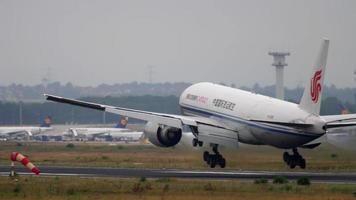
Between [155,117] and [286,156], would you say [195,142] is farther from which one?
[286,156]

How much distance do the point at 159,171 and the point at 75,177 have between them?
7098mm

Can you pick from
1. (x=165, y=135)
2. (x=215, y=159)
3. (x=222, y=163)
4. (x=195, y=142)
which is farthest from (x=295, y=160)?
(x=165, y=135)

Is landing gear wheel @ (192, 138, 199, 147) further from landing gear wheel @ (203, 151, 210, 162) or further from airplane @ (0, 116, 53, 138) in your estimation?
airplane @ (0, 116, 53, 138)

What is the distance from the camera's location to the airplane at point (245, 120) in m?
60.2

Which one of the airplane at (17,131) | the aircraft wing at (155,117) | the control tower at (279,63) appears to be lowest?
the airplane at (17,131)

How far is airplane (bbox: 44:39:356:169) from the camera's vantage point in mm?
60156

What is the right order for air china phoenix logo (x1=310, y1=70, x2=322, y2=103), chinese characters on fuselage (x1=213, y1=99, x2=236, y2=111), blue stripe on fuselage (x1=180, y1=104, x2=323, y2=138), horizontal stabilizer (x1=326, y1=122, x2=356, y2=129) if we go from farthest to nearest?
1. chinese characters on fuselage (x1=213, y1=99, x2=236, y2=111)
2. blue stripe on fuselage (x1=180, y1=104, x2=323, y2=138)
3. horizontal stabilizer (x1=326, y1=122, x2=356, y2=129)
4. air china phoenix logo (x1=310, y1=70, x2=322, y2=103)

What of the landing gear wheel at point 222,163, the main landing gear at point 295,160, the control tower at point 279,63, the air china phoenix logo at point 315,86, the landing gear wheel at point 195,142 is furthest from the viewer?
the control tower at point 279,63

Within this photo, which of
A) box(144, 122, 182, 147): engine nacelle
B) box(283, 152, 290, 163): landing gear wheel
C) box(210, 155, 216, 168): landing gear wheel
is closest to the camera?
box(283, 152, 290, 163): landing gear wheel

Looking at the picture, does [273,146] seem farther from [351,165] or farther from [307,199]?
[307,199]

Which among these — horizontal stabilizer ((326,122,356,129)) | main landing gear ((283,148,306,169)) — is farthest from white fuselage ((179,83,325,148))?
main landing gear ((283,148,306,169))

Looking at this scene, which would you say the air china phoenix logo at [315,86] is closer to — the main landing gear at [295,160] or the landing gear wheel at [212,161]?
the main landing gear at [295,160]

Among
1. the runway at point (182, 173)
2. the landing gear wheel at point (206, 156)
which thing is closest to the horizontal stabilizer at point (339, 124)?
the runway at point (182, 173)

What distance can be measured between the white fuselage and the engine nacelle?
338cm
